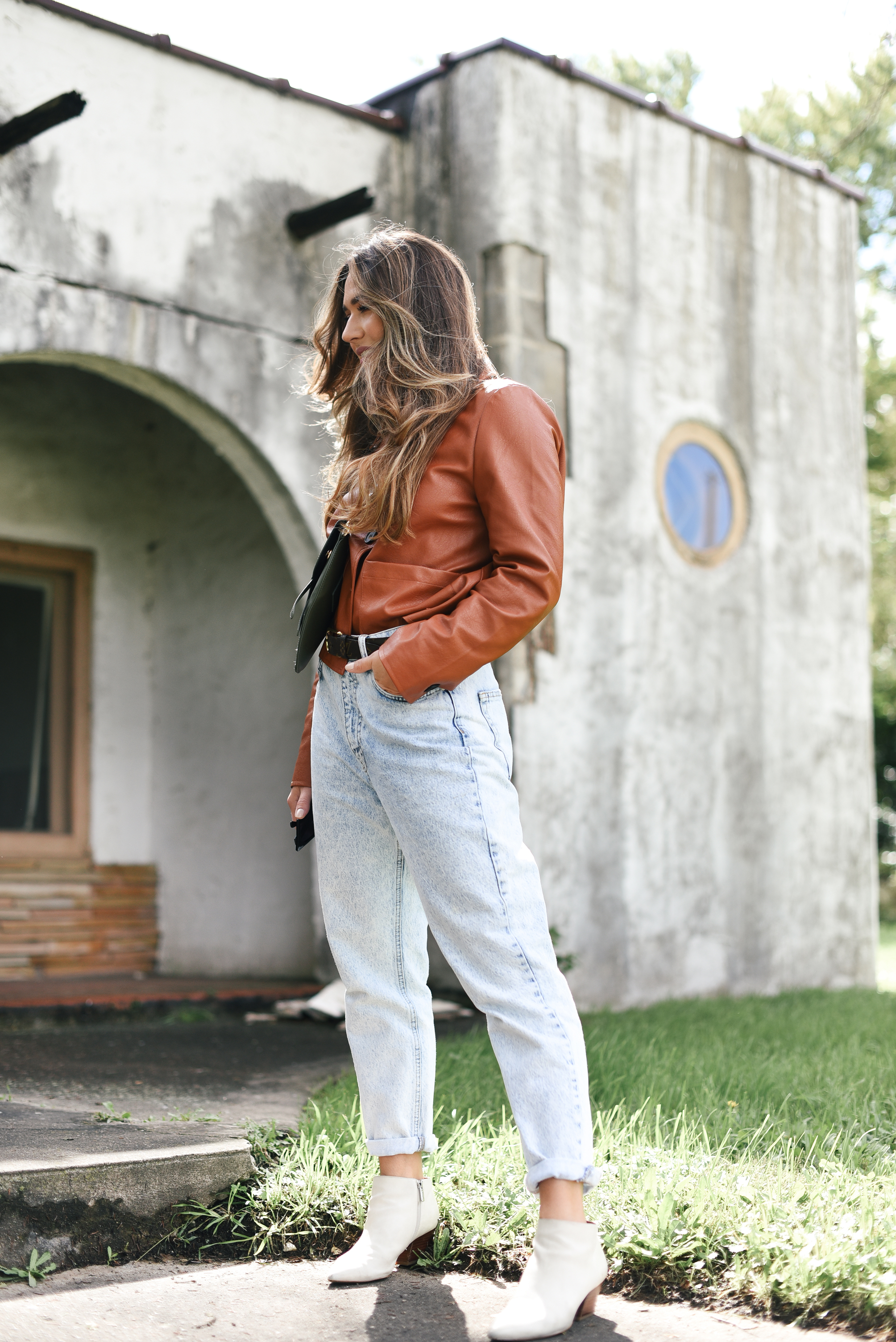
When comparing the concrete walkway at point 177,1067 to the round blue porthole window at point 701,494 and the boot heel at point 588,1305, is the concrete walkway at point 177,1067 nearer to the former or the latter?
the boot heel at point 588,1305

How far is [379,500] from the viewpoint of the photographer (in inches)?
94.4

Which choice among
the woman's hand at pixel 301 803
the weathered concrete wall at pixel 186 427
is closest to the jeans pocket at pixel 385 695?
the woman's hand at pixel 301 803

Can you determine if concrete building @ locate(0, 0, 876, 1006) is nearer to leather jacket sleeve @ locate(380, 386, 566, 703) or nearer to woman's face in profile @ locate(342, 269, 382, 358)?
woman's face in profile @ locate(342, 269, 382, 358)

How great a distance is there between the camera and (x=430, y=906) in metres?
2.35

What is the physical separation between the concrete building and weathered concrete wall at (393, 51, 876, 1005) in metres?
0.02

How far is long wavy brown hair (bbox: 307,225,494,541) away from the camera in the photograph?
2.40 m

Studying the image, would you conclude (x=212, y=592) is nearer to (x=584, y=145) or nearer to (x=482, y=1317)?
(x=584, y=145)

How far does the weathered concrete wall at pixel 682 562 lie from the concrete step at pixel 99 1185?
3183 millimetres

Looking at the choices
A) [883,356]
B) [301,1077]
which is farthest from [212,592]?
[883,356]

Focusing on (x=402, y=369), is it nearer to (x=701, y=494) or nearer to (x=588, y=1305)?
(x=588, y=1305)

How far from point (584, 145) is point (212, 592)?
113 inches

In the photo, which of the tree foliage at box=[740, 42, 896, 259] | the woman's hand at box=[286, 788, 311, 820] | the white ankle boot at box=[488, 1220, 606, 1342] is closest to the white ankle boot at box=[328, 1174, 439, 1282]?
the white ankle boot at box=[488, 1220, 606, 1342]

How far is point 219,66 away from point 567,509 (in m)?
2.41

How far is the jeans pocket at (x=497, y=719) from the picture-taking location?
2.41m
